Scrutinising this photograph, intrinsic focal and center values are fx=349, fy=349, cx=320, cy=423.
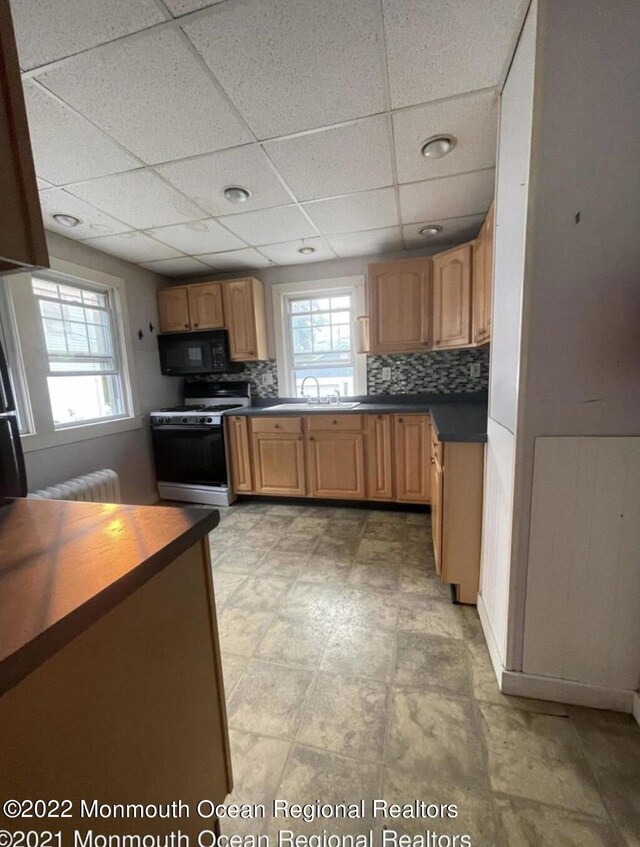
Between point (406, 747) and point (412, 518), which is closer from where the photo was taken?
point (406, 747)

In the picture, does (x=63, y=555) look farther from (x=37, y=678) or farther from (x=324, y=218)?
(x=324, y=218)

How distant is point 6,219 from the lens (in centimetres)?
66

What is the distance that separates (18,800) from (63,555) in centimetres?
35

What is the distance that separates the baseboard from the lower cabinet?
1.51 feet

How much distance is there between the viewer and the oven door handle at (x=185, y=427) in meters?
3.23

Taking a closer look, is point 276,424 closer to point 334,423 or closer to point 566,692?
point 334,423

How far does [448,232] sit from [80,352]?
3.08 meters

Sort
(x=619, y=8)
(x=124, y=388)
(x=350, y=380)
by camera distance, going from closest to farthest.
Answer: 1. (x=619, y=8)
2. (x=124, y=388)
3. (x=350, y=380)

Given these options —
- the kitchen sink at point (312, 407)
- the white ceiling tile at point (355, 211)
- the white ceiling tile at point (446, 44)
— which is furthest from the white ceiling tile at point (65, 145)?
the kitchen sink at point (312, 407)

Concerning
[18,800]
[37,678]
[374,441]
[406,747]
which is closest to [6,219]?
[37,678]

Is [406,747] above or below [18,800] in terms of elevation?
below

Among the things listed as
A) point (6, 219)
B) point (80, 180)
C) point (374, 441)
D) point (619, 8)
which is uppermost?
point (80, 180)

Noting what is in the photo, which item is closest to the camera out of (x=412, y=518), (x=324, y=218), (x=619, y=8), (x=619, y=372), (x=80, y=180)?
(x=619, y=8)

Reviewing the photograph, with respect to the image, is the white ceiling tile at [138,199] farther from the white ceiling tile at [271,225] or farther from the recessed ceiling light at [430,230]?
the recessed ceiling light at [430,230]
